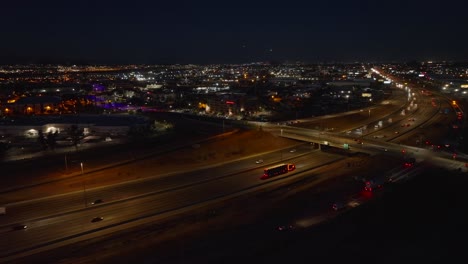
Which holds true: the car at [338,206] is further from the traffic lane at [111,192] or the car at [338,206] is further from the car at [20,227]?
the car at [20,227]

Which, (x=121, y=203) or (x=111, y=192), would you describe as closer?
(x=121, y=203)

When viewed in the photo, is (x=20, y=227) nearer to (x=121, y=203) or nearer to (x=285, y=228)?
(x=121, y=203)

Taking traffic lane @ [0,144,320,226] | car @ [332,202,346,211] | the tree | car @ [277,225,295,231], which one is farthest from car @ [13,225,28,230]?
the tree

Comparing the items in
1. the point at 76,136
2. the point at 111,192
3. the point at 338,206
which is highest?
the point at 76,136

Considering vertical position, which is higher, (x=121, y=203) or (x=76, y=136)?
(x=76, y=136)

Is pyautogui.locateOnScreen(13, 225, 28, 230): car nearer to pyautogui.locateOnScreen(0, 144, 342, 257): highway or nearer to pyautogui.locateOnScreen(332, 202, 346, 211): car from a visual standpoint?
pyautogui.locateOnScreen(0, 144, 342, 257): highway

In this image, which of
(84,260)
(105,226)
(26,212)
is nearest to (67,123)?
(26,212)

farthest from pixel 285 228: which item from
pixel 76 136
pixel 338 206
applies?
pixel 76 136

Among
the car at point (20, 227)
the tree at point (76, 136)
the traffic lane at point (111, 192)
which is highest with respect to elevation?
the tree at point (76, 136)

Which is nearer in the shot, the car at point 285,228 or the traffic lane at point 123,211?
the traffic lane at point 123,211

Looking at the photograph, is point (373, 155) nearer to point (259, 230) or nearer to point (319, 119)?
point (259, 230)

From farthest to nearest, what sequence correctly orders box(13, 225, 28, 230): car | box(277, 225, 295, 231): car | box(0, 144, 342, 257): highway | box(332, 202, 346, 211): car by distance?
box(332, 202, 346, 211): car
box(13, 225, 28, 230): car
box(0, 144, 342, 257): highway
box(277, 225, 295, 231): car

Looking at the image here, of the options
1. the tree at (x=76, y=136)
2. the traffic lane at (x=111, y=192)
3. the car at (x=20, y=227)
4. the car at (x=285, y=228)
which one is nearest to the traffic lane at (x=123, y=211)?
the car at (x=20, y=227)
